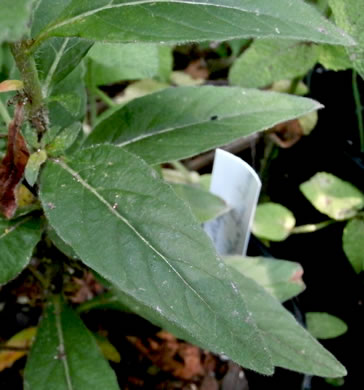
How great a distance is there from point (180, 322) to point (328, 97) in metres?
0.88

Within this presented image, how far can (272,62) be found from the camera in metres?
0.97

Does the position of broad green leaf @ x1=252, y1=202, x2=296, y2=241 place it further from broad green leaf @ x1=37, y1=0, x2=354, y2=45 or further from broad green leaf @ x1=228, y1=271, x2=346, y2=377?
broad green leaf @ x1=37, y1=0, x2=354, y2=45

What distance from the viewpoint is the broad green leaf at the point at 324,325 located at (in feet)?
3.11

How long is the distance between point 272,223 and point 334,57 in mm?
315

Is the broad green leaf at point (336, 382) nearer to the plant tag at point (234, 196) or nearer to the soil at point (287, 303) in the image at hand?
the soil at point (287, 303)

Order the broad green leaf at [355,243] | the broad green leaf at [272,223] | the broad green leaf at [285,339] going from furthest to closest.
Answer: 1. the broad green leaf at [272,223]
2. the broad green leaf at [355,243]
3. the broad green leaf at [285,339]

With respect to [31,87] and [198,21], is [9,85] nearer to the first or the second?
[31,87]

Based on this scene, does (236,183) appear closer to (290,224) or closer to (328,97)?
(290,224)

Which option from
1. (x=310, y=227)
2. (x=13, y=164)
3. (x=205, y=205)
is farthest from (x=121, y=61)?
(x=310, y=227)

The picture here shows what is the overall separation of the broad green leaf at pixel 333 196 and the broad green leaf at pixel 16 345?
0.55 m

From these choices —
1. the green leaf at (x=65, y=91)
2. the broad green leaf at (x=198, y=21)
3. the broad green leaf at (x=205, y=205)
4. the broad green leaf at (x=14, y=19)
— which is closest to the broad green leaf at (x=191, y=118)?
the green leaf at (x=65, y=91)

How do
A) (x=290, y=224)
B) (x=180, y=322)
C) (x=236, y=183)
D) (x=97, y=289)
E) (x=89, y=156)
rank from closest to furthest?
(x=180, y=322), (x=89, y=156), (x=236, y=183), (x=290, y=224), (x=97, y=289)

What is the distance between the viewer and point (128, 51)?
88cm

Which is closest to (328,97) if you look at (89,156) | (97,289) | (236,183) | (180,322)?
(236,183)
